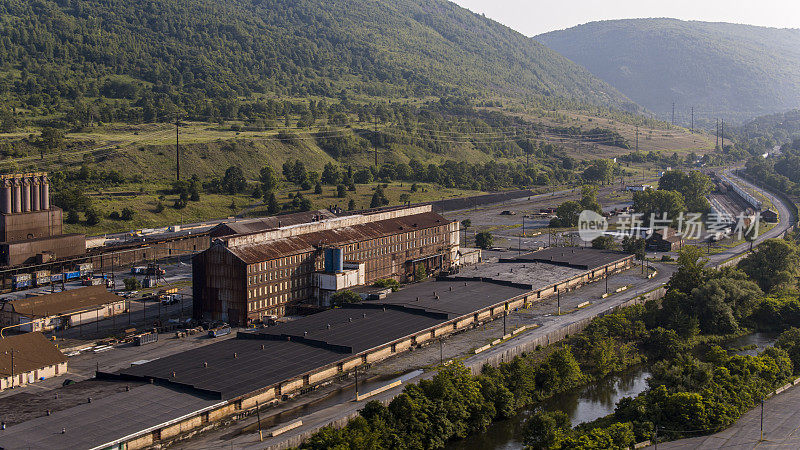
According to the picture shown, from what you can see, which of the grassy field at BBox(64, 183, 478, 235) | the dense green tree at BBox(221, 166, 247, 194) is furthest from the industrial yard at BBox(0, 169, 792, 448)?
the dense green tree at BBox(221, 166, 247, 194)

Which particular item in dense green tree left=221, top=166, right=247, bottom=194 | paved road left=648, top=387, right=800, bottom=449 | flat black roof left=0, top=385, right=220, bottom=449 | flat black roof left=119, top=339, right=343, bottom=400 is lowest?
paved road left=648, top=387, right=800, bottom=449

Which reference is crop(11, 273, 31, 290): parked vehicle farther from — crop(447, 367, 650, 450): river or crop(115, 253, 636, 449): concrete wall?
crop(447, 367, 650, 450): river

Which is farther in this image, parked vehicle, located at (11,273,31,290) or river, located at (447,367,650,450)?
parked vehicle, located at (11,273,31,290)

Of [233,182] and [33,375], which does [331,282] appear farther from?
[233,182]

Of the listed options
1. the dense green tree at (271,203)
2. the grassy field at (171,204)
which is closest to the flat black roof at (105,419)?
the grassy field at (171,204)

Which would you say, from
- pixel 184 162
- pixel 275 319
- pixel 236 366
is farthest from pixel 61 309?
pixel 184 162

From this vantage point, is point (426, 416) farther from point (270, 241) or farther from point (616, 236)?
point (616, 236)

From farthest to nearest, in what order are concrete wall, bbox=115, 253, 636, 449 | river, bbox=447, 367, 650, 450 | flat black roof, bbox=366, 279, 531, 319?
1. flat black roof, bbox=366, 279, 531, 319
2. river, bbox=447, 367, 650, 450
3. concrete wall, bbox=115, 253, 636, 449

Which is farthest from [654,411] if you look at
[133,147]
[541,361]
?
[133,147]
